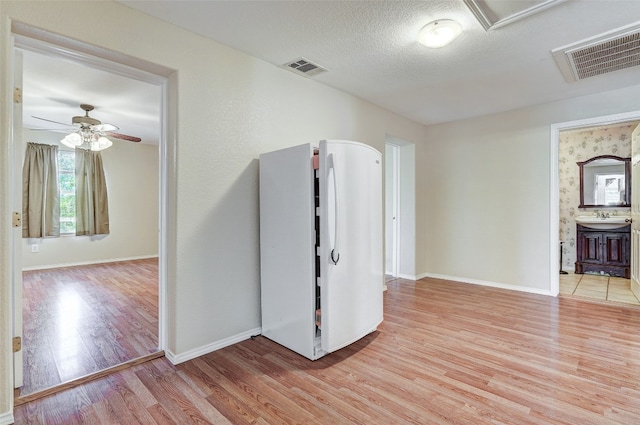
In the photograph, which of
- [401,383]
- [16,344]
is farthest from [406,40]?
[16,344]

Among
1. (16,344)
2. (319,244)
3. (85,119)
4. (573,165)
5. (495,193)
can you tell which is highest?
(85,119)

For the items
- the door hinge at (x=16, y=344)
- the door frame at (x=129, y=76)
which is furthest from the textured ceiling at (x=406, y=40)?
the door hinge at (x=16, y=344)

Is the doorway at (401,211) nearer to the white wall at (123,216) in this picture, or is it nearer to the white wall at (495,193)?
the white wall at (495,193)

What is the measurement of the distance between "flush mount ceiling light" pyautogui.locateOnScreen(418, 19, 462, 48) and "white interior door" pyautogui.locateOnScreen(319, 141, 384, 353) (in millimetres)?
917

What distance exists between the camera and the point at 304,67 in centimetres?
293

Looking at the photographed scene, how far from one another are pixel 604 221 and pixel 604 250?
0.50 meters

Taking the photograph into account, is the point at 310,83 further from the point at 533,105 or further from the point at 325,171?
the point at 533,105

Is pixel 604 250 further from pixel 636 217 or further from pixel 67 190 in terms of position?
pixel 67 190

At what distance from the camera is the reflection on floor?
377 centimetres

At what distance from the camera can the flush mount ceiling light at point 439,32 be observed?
7.14ft

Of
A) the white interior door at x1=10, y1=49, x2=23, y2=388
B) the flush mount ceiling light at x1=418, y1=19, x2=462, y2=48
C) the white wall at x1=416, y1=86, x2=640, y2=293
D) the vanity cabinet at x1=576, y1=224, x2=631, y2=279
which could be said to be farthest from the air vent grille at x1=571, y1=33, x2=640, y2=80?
the white interior door at x1=10, y1=49, x2=23, y2=388

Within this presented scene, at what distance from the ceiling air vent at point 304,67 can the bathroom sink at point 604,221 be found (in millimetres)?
4934

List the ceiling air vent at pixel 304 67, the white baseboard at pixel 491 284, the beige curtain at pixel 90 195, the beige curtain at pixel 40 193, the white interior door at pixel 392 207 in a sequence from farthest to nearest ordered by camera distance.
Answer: the beige curtain at pixel 90 195
the beige curtain at pixel 40 193
the white interior door at pixel 392 207
the white baseboard at pixel 491 284
the ceiling air vent at pixel 304 67

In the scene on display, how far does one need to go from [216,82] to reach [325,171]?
1.18 metres
